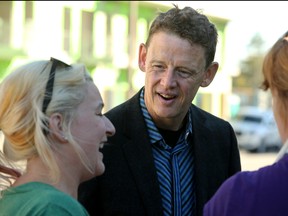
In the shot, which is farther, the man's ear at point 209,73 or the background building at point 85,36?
the background building at point 85,36

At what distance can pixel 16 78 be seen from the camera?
5.54 feet

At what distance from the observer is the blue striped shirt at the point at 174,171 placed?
237 centimetres

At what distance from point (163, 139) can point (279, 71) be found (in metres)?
0.93

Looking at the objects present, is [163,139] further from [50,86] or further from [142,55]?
[50,86]

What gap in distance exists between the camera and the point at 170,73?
234cm

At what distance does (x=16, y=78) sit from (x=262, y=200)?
32.2 inches

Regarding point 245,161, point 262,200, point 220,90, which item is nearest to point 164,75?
point 262,200

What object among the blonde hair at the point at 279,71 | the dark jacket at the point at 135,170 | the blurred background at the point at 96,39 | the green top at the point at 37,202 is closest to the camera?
the green top at the point at 37,202

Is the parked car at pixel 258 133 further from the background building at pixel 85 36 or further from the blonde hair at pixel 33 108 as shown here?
the blonde hair at pixel 33 108

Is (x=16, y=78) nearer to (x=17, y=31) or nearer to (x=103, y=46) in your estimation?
(x=17, y=31)

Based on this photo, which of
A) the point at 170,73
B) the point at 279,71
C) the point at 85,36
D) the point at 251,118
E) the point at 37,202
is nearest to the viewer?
the point at 37,202

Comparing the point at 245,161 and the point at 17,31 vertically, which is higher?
Result: the point at 17,31

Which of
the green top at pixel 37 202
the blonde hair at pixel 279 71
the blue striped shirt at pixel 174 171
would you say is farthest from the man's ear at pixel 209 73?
the green top at pixel 37 202

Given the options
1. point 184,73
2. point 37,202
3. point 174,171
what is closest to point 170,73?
point 184,73
